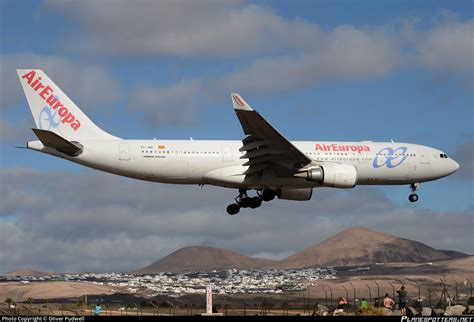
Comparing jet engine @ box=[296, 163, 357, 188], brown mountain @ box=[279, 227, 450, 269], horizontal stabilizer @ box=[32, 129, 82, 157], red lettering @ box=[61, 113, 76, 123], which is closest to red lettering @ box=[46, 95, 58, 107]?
red lettering @ box=[61, 113, 76, 123]

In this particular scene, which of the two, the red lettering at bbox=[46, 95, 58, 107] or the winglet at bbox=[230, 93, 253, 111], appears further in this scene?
the red lettering at bbox=[46, 95, 58, 107]

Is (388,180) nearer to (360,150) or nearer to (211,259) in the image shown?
(360,150)

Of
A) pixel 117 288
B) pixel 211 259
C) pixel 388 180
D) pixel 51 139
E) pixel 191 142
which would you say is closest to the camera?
pixel 51 139

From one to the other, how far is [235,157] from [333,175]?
5.67 meters

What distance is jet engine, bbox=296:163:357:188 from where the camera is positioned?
4850 centimetres

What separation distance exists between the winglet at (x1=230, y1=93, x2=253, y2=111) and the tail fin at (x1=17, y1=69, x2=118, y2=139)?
1014cm

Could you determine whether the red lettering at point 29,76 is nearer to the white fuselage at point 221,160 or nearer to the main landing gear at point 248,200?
the white fuselage at point 221,160

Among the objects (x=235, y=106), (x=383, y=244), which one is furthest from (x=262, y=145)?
(x=383, y=244)

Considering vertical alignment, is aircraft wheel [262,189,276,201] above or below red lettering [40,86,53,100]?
below

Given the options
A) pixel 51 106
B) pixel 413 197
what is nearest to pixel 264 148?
pixel 413 197

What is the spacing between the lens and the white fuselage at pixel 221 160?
4822 centimetres

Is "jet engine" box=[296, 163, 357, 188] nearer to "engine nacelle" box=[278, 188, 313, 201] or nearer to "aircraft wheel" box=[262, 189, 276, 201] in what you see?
"aircraft wheel" box=[262, 189, 276, 201]

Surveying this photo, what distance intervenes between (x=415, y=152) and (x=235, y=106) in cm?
1565

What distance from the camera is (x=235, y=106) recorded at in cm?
4331
